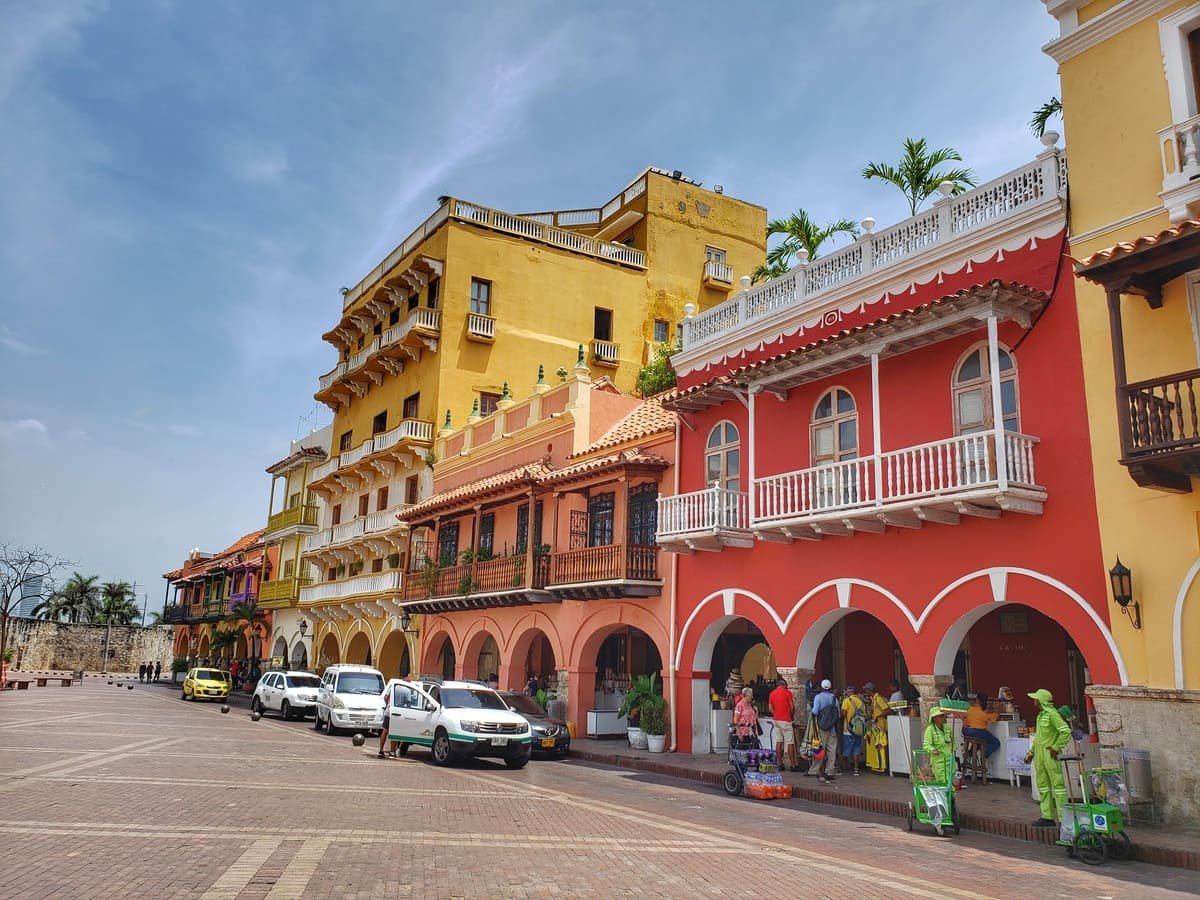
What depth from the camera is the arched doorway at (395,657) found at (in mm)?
36312

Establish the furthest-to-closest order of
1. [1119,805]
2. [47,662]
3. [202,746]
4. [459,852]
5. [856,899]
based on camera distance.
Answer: [47,662], [202,746], [1119,805], [459,852], [856,899]

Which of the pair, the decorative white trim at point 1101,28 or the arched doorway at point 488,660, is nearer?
the decorative white trim at point 1101,28

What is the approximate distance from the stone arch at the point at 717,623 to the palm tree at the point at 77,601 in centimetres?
8305

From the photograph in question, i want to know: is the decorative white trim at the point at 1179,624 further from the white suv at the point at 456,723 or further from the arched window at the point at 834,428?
the white suv at the point at 456,723

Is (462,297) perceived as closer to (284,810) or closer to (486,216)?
(486,216)

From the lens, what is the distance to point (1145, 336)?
12.8 meters

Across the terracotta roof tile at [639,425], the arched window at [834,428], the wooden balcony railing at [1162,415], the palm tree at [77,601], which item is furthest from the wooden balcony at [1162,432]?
the palm tree at [77,601]

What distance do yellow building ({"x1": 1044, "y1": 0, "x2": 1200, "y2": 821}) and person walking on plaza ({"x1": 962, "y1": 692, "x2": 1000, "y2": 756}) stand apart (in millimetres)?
2929

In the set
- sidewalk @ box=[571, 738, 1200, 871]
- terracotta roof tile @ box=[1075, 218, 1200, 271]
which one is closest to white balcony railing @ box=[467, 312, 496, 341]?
sidewalk @ box=[571, 738, 1200, 871]

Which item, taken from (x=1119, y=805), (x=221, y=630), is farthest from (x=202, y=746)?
(x=221, y=630)

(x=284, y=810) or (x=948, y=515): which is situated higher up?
(x=948, y=515)

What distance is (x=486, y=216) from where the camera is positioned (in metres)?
37.2

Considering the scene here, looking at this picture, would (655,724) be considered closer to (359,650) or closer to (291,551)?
(359,650)

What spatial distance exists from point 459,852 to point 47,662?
7555 centimetres
